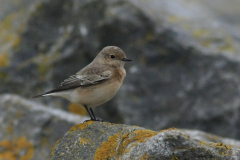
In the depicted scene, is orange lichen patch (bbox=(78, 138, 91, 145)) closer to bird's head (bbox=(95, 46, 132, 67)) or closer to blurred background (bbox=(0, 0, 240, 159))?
bird's head (bbox=(95, 46, 132, 67))

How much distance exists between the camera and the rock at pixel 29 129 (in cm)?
900

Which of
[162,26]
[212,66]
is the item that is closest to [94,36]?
[162,26]

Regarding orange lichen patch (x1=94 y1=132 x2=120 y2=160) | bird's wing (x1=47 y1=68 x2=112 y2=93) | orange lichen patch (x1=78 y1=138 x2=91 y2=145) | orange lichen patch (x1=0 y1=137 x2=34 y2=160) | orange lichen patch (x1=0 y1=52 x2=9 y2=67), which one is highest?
bird's wing (x1=47 y1=68 x2=112 y2=93)

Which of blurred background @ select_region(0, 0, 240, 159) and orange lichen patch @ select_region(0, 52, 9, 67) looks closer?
blurred background @ select_region(0, 0, 240, 159)

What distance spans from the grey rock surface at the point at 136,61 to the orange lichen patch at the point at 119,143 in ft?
18.3

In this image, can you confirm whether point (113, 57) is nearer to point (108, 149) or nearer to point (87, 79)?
point (87, 79)

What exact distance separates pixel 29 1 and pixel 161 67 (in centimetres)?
634

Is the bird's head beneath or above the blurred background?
above

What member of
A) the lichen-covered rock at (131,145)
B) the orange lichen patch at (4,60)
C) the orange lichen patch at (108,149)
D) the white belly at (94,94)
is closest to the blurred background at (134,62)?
the orange lichen patch at (4,60)

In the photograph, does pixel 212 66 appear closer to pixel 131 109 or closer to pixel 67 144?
pixel 131 109

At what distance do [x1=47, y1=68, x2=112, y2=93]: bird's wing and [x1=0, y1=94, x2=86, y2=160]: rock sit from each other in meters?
A: 2.02

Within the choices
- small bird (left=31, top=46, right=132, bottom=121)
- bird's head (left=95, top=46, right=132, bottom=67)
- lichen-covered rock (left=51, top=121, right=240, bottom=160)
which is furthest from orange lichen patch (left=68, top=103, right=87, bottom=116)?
lichen-covered rock (left=51, top=121, right=240, bottom=160)

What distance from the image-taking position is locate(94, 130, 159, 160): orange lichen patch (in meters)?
5.09

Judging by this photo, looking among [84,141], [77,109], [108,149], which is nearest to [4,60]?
[77,109]
